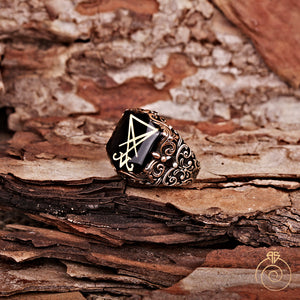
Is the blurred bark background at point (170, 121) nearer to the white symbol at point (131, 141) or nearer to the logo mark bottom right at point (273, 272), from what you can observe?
the logo mark bottom right at point (273, 272)

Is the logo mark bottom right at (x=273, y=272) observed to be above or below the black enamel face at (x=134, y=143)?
below

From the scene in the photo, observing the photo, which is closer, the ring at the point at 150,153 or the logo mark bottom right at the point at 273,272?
the logo mark bottom right at the point at 273,272

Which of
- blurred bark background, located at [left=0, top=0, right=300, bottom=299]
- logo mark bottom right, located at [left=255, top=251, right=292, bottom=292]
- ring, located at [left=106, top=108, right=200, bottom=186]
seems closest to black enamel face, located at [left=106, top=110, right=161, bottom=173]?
ring, located at [left=106, top=108, right=200, bottom=186]

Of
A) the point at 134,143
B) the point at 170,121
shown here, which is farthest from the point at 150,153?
the point at 170,121

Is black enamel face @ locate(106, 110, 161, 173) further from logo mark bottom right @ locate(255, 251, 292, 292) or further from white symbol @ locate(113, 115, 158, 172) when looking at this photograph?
logo mark bottom right @ locate(255, 251, 292, 292)

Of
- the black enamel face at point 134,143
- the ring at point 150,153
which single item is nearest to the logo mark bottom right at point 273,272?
the ring at point 150,153

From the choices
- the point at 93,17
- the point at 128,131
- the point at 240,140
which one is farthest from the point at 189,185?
the point at 93,17

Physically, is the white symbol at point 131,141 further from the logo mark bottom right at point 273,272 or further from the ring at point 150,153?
the logo mark bottom right at point 273,272
